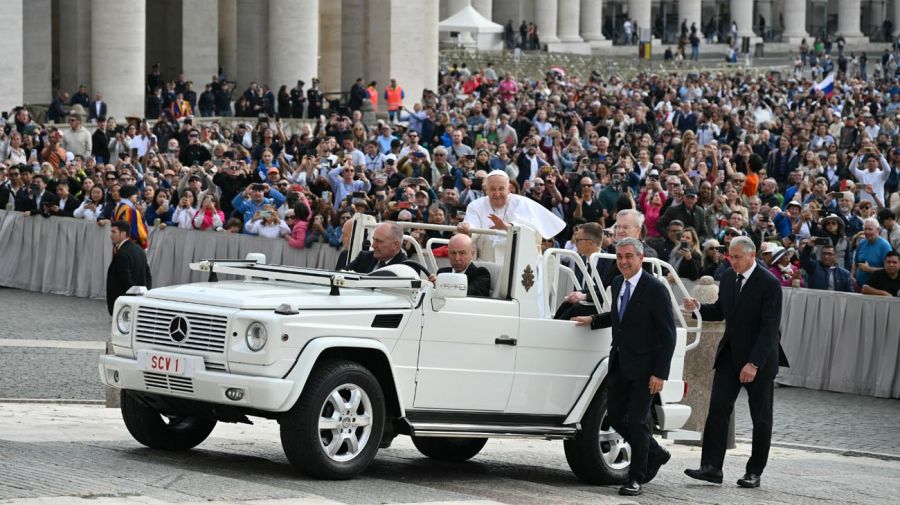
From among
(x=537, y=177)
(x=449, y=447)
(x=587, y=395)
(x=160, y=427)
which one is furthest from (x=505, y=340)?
(x=537, y=177)

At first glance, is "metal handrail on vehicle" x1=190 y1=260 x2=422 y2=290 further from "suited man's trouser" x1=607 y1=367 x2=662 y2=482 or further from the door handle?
"suited man's trouser" x1=607 y1=367 x2=662 y2=482

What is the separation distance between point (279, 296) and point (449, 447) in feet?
8.18

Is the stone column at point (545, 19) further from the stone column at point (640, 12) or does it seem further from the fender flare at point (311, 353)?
the fender flare at point (311, 353)

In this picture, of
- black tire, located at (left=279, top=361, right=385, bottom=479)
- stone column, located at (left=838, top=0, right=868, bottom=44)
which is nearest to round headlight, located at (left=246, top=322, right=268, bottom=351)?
black tire, located at (left=279, top=361, right=385, bottom=479)

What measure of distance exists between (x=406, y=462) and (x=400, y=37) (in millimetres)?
35370

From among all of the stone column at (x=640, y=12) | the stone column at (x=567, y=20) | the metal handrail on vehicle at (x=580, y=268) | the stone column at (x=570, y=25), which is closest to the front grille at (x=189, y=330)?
the metal handrail on vehicle at (x=580, y=268)

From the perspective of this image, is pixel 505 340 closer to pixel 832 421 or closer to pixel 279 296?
pixel 279 296

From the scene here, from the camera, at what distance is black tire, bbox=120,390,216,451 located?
11.7 meters

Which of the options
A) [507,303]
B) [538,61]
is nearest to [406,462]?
[507,303]

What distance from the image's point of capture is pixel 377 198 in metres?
23.5

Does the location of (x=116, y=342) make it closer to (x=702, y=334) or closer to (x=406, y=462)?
(x=406, y=462)

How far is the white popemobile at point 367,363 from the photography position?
10.6 m

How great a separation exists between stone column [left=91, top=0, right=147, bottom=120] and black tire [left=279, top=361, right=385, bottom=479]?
2856 centimetres

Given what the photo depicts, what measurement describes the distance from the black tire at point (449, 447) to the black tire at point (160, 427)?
1.73m
